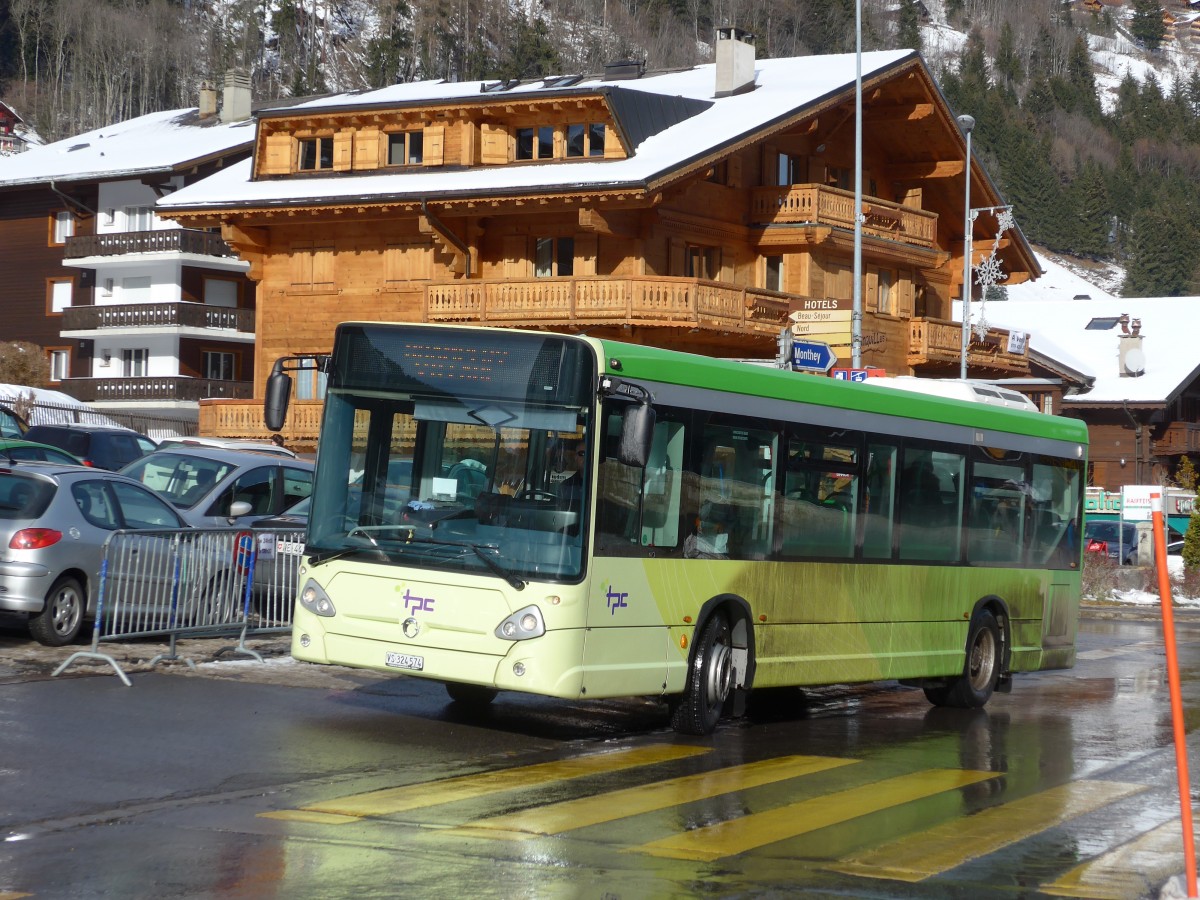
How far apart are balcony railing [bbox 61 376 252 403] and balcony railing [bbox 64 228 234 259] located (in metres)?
4.74

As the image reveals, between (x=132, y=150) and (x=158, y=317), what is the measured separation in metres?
8.86

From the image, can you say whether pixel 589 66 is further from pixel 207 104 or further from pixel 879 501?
pixel 879 501

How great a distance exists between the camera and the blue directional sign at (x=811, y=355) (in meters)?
24.0

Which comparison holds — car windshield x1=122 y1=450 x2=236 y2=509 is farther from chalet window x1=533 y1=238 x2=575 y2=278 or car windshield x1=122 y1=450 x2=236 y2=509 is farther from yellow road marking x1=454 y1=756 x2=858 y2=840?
chalet window x1=533 y1=238 x2=575 y2=278

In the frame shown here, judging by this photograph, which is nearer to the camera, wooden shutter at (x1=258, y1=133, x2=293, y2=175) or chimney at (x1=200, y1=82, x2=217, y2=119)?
wooden shutter at (x1=258, y1=133, x2=293, y2=175)

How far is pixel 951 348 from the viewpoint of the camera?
160 ft

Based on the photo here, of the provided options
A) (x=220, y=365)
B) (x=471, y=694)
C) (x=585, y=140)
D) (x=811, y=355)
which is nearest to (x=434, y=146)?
(x=585, y=140)

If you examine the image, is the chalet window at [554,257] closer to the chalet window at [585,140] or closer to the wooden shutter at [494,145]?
the chalet window at [585,140]

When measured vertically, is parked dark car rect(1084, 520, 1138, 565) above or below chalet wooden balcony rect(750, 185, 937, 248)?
below

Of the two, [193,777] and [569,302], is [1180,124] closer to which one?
[569,302]

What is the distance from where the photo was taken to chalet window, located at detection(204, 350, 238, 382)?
63688 mm

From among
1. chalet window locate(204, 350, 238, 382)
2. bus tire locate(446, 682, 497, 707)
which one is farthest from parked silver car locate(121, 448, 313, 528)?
chalet window locate(204, 350, 238, 382)

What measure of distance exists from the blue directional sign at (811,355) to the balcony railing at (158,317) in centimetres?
4034

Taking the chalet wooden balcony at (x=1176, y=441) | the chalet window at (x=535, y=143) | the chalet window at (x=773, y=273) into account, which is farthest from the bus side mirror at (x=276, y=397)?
the chalet wooden balcony at (x=1176, y=441)
